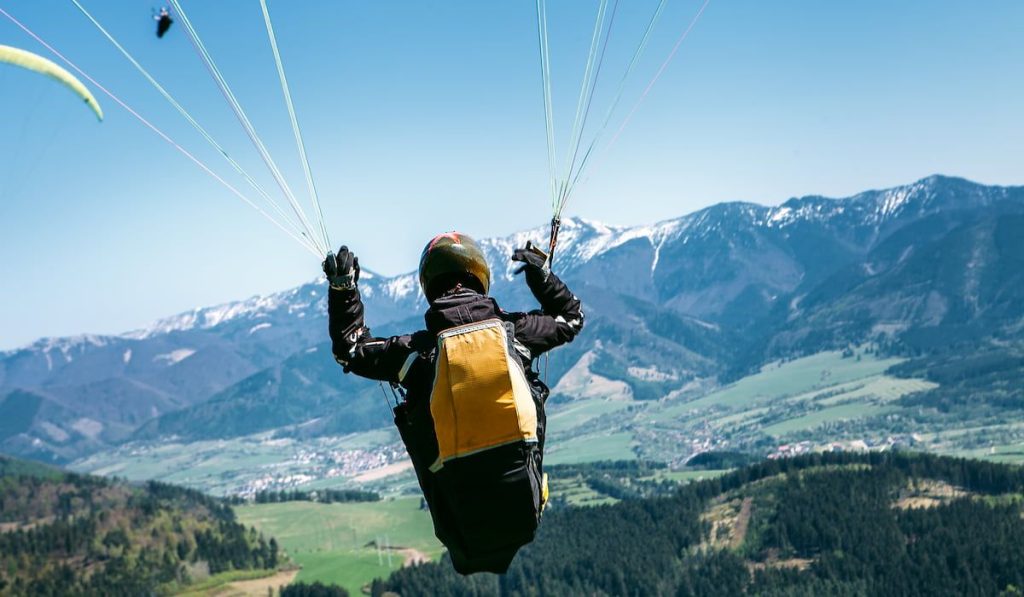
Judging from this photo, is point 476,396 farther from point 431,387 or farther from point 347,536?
point 347,536

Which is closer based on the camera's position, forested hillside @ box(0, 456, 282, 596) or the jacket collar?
the jacket collar

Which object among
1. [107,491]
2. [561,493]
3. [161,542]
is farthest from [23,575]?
[561,493]

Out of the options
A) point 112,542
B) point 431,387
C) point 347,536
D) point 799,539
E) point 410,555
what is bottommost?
point 799,539

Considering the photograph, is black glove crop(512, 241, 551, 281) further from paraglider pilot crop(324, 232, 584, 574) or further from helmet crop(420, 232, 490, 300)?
helmet crop(420, 232, 490, 300)

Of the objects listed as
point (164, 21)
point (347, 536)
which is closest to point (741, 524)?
point (347, 536)

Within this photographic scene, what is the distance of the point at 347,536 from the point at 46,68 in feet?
556

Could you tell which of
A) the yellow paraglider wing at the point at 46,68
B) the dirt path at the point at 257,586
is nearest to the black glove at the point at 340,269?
the yellow paraglider wing at the point at 46,68

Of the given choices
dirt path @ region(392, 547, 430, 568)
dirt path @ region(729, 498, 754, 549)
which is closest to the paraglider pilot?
dirt path @ region(729, 498, 754, 549)

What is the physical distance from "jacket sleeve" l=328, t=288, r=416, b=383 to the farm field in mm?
125998

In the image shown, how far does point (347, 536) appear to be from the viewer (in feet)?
558

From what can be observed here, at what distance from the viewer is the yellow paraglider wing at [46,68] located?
10042 millimetres

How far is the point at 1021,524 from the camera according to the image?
11194 cm

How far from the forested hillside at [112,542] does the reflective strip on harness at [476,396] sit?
5315 inches

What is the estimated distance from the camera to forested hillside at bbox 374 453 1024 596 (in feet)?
358
